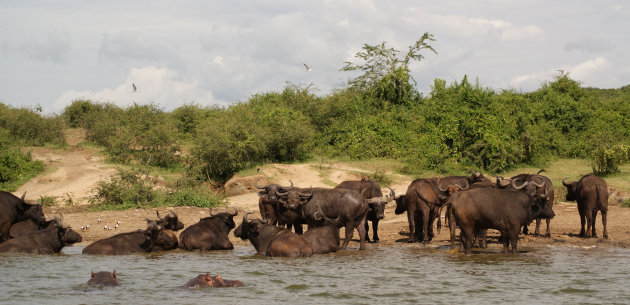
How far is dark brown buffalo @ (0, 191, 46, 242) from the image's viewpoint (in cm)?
1373

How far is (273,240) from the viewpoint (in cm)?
1283

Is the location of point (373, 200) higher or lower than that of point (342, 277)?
higher

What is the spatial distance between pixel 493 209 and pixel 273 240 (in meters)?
4.20

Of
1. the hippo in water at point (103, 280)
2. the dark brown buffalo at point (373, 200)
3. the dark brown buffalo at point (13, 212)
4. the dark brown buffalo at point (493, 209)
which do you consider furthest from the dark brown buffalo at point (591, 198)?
the dark brown buffalo at point (13, 212)

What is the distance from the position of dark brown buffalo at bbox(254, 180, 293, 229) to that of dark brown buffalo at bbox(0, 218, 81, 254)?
3.98 m

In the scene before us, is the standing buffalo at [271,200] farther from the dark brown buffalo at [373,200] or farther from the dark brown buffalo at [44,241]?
the dark brown buffalo at [44,241]

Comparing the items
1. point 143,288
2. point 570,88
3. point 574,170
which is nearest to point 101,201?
point 143,288

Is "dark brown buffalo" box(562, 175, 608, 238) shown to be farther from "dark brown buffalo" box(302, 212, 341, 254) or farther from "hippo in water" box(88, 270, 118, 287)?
"hippo in water" box(88, 270, 118, 287)

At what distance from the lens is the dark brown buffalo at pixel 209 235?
13641 mm

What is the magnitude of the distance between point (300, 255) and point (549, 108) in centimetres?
2020

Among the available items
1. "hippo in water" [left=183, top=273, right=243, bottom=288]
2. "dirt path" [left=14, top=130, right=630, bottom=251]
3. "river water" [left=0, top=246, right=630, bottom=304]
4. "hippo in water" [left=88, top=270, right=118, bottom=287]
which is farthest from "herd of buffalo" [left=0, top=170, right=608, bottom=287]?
"hippo in water" [left=88, top=270, right=118, bottom=287]

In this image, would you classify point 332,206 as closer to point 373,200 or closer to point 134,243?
point 373,200

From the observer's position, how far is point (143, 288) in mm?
9992

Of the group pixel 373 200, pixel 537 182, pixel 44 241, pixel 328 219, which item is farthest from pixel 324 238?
pixel 44 241
